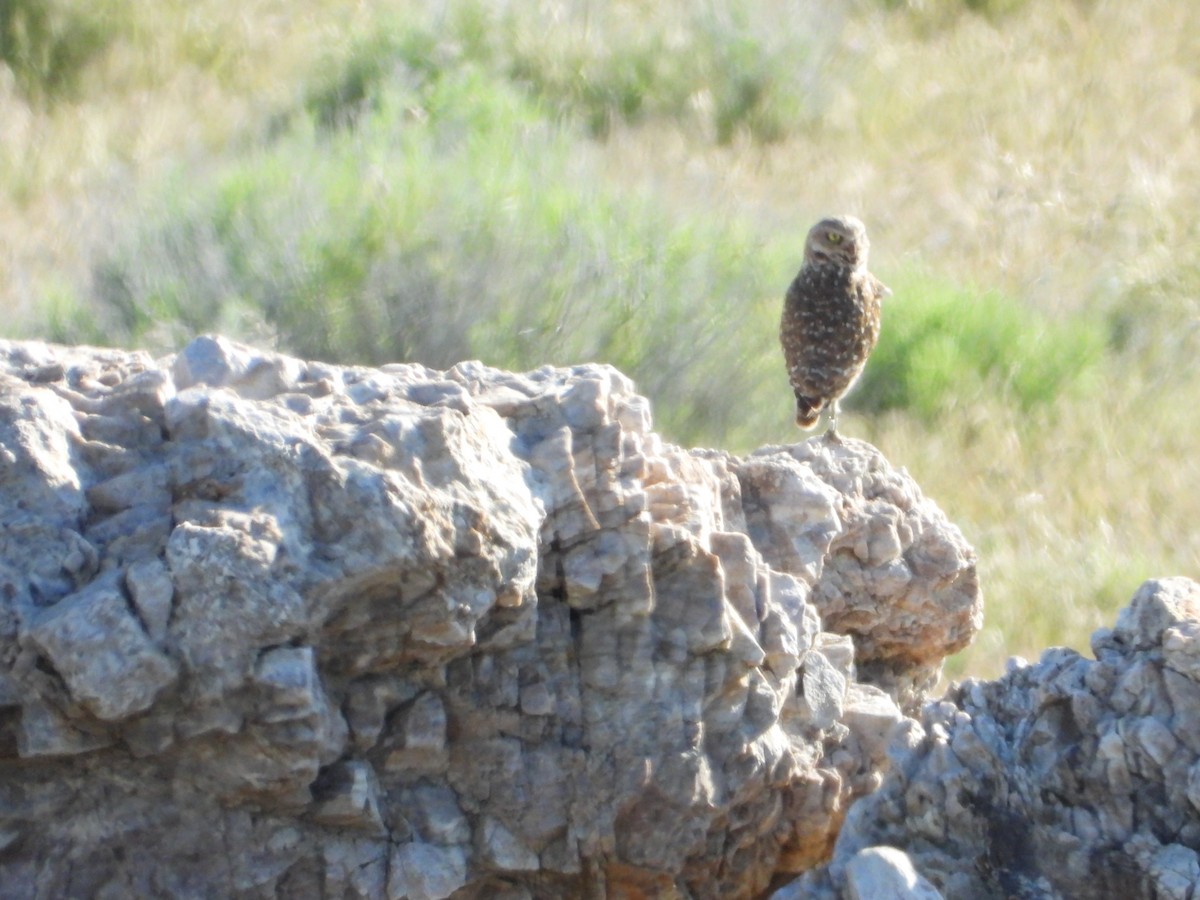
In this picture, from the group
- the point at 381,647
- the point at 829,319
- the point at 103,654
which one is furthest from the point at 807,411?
the point at 103,654

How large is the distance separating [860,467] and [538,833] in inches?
64.2

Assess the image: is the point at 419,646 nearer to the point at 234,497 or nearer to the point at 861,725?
the point at 234,497

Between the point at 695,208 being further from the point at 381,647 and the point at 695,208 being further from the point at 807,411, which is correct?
the point at 381,647

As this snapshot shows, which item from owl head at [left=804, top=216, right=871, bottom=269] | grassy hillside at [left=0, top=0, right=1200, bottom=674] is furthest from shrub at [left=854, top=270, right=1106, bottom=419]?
owl head at [left=804, top=216, right=871, bottom=269]

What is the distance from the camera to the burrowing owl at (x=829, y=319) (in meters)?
6.51

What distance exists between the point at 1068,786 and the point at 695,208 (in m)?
5.56

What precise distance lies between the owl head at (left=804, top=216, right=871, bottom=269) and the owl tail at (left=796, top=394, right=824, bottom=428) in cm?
63

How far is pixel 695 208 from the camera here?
795 centimetres

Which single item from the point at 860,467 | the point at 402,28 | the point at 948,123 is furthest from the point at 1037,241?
the point at 860,467

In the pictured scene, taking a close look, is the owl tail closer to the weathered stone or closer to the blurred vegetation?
the weathered stone

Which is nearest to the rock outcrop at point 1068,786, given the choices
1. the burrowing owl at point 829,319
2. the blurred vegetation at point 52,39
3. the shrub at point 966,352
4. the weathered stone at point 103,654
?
the weathered stone at point 103,654

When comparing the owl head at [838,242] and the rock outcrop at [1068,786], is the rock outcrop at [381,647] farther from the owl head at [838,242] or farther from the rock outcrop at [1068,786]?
the owl head at [838,242]

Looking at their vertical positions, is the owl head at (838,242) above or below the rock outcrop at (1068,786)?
below

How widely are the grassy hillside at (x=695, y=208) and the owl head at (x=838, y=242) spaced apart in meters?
0.58
